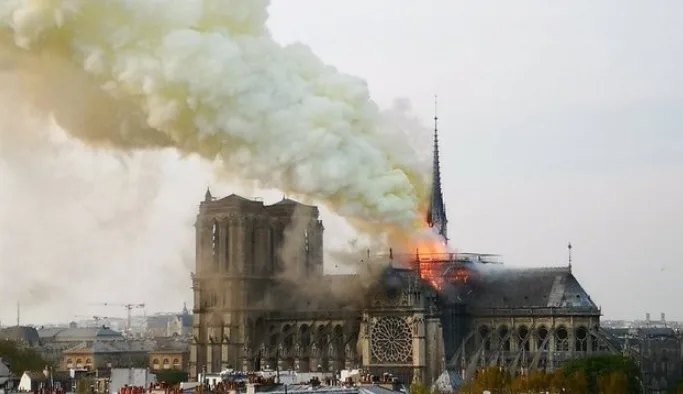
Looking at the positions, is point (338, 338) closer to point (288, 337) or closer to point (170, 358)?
point (288, 337)

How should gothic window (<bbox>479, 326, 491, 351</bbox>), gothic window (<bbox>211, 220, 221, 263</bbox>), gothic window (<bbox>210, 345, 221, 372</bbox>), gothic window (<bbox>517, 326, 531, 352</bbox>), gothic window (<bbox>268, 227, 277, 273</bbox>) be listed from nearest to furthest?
gothic window (<bbox>517, 326, 531, 352</bbox>), gothic window (<bbox>479, 326, 491, 351</bbox>), gothic window (<bbox>210, 345, 221, 372</bbox>), gothic window (<bbox>211, 220, 221, 263</bbox>), gothic window (<bbox>268, 227, 277, 273</bbox>)

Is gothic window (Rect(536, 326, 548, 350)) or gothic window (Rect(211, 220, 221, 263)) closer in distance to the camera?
gothic window (Rect(536, 326, 548, 350))

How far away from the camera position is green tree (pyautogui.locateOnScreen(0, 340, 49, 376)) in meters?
162

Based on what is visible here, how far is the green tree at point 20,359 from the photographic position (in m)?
162

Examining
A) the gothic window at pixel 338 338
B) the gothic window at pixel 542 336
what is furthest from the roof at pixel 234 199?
the gothic window at pixel 542 336

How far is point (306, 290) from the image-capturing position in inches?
6014

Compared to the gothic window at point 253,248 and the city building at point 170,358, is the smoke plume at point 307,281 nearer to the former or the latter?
the gothic window at point 253,248

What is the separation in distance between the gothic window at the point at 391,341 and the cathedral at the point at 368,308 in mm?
87

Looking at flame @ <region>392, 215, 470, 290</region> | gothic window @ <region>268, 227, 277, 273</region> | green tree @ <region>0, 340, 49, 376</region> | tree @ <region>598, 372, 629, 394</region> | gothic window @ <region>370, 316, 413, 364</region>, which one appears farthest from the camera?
green tree @ <region>0, 340, 49, 376</region>

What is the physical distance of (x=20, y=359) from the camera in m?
168

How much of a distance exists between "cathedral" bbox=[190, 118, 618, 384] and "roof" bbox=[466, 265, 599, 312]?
0.39ft

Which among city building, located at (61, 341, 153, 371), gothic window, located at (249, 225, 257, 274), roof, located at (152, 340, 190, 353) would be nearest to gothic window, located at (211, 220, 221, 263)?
gothic window, located at (249, 225, 257, 274)

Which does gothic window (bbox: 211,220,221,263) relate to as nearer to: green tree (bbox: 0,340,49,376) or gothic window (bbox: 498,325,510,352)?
green tree (bbox: 0,340,49,376)

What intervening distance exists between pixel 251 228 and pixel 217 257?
438 centimetres
